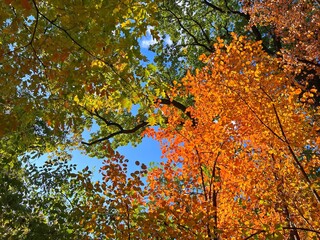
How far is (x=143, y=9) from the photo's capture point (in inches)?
155

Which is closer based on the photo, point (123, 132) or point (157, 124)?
point (157, 124)

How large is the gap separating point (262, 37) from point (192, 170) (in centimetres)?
1048

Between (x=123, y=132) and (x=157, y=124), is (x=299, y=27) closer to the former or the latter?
(x=157, y=124)

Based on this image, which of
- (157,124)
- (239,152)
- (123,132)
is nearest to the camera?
(157,124)

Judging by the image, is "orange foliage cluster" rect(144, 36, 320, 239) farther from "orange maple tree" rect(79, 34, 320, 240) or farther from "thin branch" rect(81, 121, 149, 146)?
"thin branch" rect(81, 121, 149, 146)

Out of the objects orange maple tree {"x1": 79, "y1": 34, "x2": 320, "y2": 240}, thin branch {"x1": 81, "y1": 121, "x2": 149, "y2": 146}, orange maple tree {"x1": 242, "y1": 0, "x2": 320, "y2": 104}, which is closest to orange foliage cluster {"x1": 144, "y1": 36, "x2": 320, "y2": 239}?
orange maple tree {"x1": 79, "y1": 34, "x2": 320, "y2": 240}

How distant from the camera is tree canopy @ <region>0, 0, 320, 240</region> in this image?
3.92 m

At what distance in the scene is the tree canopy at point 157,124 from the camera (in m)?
3.92

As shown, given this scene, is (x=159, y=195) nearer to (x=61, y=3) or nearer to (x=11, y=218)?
(x=11, y=218)

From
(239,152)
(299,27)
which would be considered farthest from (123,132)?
(299,27)

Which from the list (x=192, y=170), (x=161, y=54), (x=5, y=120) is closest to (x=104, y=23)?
(x=5, y=120)

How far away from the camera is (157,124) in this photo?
6.90 m

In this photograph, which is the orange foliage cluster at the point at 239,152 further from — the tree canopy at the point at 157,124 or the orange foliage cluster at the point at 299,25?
the orange foliage cluster at the point at 299,25

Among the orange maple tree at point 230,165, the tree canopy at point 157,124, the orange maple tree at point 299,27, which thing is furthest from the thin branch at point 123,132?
the orange maple tree at point 299,27
